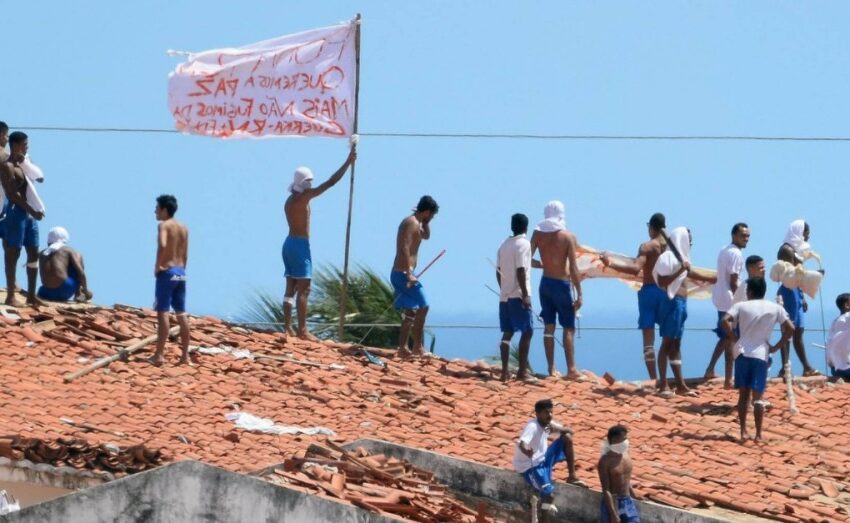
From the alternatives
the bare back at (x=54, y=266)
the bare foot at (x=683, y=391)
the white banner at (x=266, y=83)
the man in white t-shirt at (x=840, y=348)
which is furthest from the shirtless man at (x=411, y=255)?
the man in white t-shirt at (x=840, y=348)

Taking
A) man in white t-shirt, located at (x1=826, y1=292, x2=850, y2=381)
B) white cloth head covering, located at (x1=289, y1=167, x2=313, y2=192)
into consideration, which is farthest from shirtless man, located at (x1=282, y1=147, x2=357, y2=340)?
man in white t-shirt, located at (x1=826, y1=292, x2=850, y2=381)

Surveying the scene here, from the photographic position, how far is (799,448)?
1772cm

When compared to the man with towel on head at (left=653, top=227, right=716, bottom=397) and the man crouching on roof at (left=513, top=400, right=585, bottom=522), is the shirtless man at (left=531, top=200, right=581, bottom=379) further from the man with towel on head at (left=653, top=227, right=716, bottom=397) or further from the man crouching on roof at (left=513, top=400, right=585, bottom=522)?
the man crouching on roof at (left=513, top=400, right=585, bottom=522)

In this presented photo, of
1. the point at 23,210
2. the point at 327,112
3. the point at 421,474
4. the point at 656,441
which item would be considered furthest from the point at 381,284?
the point at 421,474

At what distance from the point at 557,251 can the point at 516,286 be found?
52cm

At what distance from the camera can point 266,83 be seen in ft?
69.1

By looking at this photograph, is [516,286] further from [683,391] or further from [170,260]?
[170,260]

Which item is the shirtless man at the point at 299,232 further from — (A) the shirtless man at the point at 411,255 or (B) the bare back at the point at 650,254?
(B) the bare back at the point at 650,254

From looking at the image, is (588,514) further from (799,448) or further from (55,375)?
(55,375)

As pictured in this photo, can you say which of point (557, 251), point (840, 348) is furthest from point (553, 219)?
point (840, 348)

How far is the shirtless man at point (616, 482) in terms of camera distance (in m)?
14.5

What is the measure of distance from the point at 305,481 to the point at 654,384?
621 cm

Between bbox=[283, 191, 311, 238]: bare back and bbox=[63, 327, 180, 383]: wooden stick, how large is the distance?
4.85 feet

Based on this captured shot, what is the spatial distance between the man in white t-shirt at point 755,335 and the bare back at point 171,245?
15.5 feet
